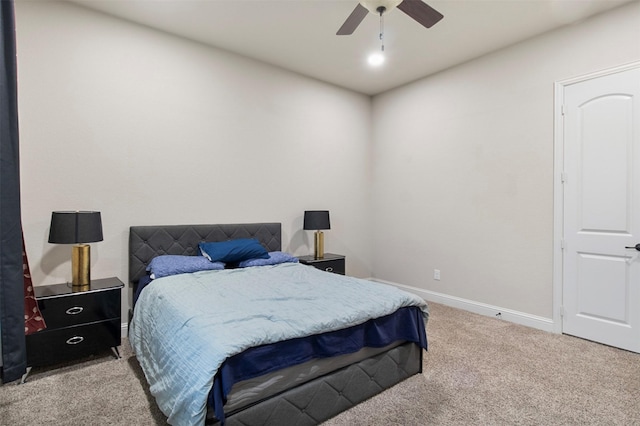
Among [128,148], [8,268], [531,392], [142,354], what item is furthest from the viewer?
[128,148]

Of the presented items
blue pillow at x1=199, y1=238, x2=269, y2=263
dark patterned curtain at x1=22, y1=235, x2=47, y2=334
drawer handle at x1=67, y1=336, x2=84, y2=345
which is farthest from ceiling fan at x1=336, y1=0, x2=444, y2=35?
drawer handle at x1=67, y1=336, x2=84, y2=345

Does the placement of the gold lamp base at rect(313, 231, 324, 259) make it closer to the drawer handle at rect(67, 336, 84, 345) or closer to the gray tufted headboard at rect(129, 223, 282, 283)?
the gray tufted headboard at rect(129, 223, 282, 283)

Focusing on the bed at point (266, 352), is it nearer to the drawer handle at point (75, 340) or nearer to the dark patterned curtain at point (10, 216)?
the drawer handle at point (75, 340)

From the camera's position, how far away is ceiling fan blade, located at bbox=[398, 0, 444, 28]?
244cm

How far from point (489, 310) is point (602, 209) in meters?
1.54

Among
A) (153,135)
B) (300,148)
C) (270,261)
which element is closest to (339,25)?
(300,148)

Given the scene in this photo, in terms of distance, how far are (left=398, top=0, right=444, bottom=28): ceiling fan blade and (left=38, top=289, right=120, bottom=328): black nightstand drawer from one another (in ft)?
10.3

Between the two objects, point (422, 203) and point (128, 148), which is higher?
point (128, 148)

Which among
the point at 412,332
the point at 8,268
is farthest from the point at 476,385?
the point at 8,268

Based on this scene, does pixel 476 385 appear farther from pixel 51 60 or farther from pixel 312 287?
pixel 51 60

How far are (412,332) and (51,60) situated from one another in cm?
372

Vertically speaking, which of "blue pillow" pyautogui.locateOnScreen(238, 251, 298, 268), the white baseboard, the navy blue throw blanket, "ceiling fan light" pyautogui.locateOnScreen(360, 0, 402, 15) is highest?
"ceiling fan light" pyautogui.locateOnScreen(360, 0, 402, 15)

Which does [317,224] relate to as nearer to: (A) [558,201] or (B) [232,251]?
(B) [232,251]

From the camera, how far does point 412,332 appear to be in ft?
8.11
